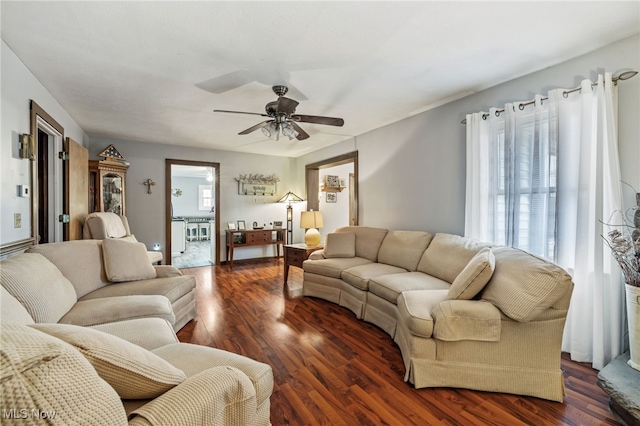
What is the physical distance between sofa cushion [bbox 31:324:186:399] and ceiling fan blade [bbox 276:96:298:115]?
2.25 meters

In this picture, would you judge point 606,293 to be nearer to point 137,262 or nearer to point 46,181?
point 137,262

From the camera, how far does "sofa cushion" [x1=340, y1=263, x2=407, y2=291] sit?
300 centimetres

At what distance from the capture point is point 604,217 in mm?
2049

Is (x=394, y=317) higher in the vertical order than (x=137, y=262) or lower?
lower

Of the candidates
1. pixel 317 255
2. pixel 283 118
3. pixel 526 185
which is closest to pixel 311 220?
pixel 317 255

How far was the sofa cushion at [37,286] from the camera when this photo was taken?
5.16 feet

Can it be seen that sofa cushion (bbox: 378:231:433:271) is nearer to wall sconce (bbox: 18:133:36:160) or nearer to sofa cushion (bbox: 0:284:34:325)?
sofa cushion (bbox: 0:284:34:325)

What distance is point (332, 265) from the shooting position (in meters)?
3.52

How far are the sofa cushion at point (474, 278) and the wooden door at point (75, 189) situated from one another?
13.6 feet

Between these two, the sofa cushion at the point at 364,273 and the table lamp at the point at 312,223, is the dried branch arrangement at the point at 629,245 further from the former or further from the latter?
the table lamp at the point at 312,223

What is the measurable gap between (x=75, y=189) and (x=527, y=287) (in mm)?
4669

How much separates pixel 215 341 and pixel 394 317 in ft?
5.34

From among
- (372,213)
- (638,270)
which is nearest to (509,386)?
(638,270)

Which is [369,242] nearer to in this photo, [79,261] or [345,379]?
[345,379]
